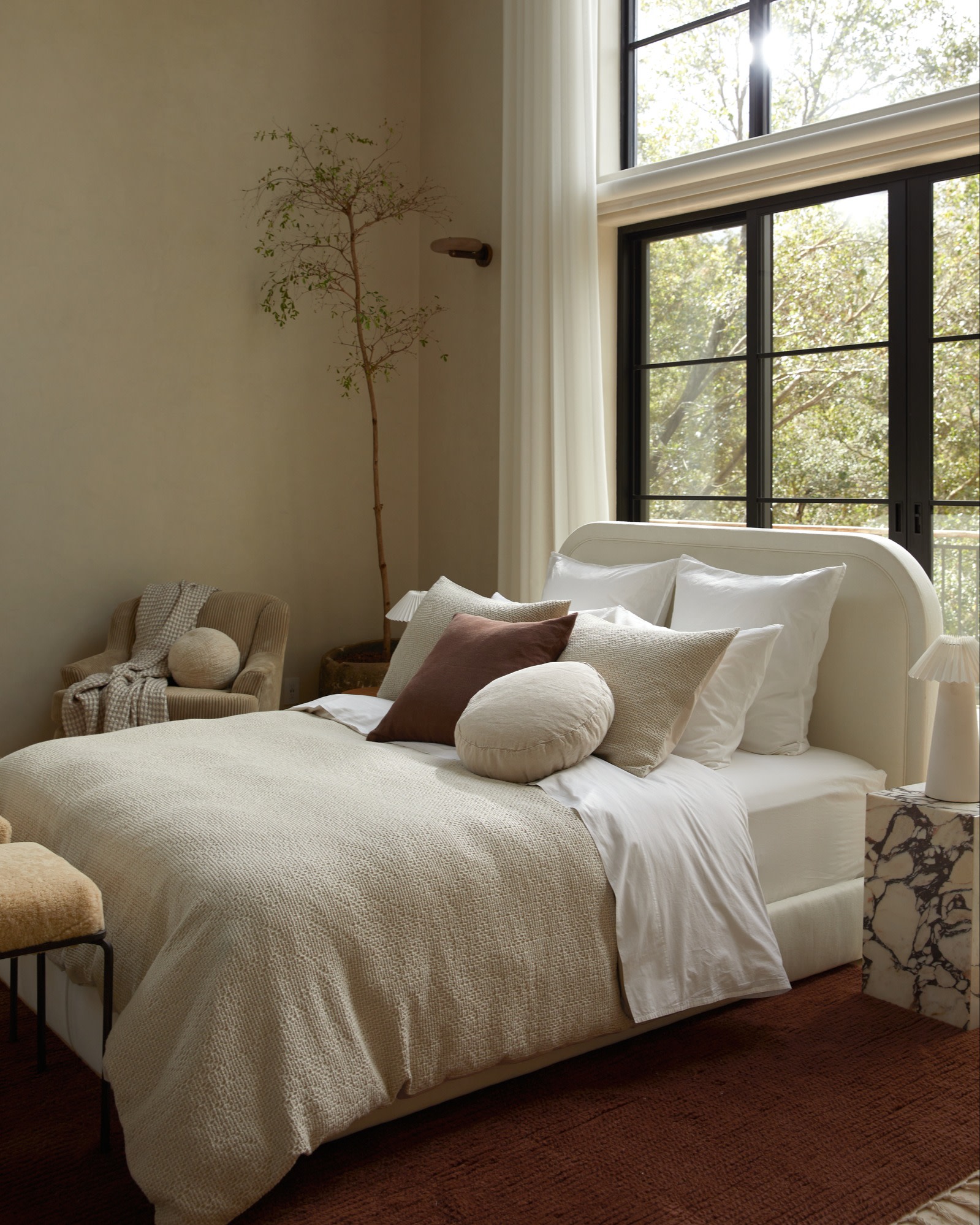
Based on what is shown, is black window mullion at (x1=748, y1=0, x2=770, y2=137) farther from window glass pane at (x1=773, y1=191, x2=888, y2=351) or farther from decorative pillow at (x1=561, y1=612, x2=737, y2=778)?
decorative pillow at (x1=561, y1=612, x2=737, y2=778)

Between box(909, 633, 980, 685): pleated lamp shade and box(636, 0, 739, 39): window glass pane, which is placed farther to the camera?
box(636, 0, 739, 39): window glass pane

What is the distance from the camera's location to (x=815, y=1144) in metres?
2.04

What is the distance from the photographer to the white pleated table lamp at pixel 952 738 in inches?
100

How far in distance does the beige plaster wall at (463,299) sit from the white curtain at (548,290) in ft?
1.22

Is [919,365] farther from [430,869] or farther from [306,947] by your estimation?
[306,947]

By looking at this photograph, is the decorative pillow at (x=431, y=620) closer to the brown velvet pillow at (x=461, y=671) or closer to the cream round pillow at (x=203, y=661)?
the brown velvet pillow at (x=461, y=671)

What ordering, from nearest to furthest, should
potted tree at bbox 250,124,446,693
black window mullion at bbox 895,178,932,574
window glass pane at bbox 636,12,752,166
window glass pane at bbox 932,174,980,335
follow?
window glass pane at bbox 932,174,980,335 → black window mullion at bbox 895,178,932,574 → window glass pane at bbox 636,12,752,166 → potted tree at bbox 250,124,446,693

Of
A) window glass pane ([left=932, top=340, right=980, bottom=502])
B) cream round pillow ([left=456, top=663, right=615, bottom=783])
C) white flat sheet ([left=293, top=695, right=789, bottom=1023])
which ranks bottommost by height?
white flat sheet ([left=293, top=695, right=789, bottom=1023])

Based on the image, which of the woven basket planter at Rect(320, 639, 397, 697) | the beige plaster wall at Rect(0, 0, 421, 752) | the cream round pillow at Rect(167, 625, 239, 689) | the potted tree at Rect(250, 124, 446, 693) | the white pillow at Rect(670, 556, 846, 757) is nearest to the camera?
the white pillow at Rect(670, 556, 846, 757)

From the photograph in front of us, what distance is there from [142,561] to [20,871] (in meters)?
3.01

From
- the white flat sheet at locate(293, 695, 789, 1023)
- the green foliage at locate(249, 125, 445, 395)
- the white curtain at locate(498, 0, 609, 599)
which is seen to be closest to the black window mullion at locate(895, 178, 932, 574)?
the white curtain at locate(498, 0, 609, 599)

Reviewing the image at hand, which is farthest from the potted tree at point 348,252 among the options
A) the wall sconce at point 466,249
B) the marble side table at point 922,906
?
the marble side table at point 922,906

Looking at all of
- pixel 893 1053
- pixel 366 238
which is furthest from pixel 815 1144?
pixel 366 238

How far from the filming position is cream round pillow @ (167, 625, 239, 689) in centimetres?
422
